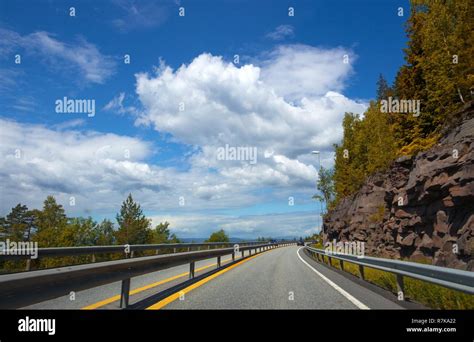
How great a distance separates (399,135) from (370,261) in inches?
1222

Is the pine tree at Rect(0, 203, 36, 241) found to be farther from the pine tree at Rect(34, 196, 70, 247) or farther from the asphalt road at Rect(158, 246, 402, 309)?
the asphalt road at Rect(158, 246, 402, 309)

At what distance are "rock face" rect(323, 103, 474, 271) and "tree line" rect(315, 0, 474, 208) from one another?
308 centimetres

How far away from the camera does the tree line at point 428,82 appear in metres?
23.5

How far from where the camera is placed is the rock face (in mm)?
14734

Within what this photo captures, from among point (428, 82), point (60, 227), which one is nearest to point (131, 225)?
point (60, 227)

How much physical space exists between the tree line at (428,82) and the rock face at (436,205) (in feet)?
10.1

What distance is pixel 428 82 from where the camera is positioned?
28.0m

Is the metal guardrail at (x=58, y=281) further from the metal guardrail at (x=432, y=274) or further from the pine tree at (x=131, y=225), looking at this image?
the pine tree at (x=131, y=225)

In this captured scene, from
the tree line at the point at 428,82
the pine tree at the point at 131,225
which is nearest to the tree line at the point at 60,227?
the pine tree at the point at 131,225

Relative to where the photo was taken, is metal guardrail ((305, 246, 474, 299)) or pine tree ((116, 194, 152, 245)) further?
pine tree ((116, 194, 152, 245))

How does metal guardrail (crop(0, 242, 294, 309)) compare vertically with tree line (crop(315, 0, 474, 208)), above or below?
below

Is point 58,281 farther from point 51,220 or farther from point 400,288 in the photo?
point 51,220

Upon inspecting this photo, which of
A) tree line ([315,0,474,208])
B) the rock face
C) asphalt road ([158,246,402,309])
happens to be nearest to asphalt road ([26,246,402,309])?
asphalt road ([158,246,402,309])
